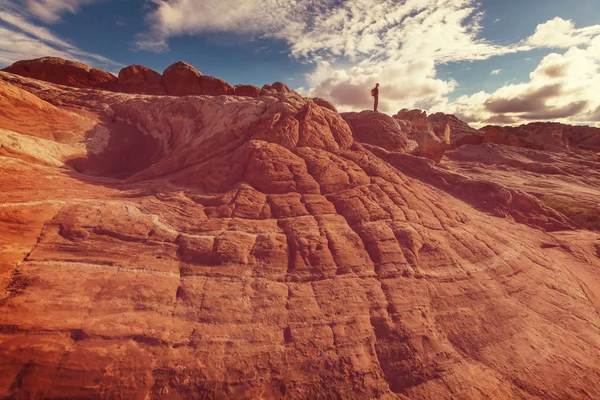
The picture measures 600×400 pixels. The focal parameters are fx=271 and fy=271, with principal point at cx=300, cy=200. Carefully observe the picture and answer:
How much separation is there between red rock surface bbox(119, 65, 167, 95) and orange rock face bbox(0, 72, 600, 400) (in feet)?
56.5

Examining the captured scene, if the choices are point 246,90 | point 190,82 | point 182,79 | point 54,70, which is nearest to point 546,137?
point 246,90

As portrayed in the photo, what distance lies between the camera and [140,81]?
2936 cm

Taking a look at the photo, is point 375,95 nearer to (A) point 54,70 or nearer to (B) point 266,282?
(B) point 266,282

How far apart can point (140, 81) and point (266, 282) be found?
30976 millimetres

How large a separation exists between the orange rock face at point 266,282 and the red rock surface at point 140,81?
17229 mm

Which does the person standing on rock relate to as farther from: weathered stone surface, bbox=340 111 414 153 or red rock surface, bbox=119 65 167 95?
red rock surface, bbox=119 65 167 95

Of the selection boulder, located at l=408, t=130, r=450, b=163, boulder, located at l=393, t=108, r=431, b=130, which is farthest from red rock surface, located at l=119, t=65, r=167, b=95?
boulder, located at l=393, t=108, r=431, b=130

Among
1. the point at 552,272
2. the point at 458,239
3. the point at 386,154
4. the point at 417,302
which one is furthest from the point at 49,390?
the point at 386,154

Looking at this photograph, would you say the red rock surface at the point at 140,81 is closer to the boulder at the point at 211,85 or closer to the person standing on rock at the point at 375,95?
the boulder at the point at 211,85

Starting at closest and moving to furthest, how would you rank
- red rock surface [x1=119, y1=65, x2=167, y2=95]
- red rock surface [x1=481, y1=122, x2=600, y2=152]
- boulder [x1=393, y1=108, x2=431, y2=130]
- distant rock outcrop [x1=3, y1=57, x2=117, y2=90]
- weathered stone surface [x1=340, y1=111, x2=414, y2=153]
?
weathered stone surface [x1=340, y1=111, x2=414, y2=153], distant rock outcrop [x1=3, y1=57, x2=117, y2=90], red rock surface [x1=119, y1=65, x2=167, y2=95], boulder [x1=393, y1=108, x2=431, y2=130], red rock surface [x1=481, y1=122, x2=600, y2=152]

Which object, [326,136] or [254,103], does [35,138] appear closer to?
[254,103]

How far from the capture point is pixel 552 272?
1188 cm

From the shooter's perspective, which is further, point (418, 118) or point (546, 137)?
point (546, 137)

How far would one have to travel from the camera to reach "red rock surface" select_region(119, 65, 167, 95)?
28911mm
